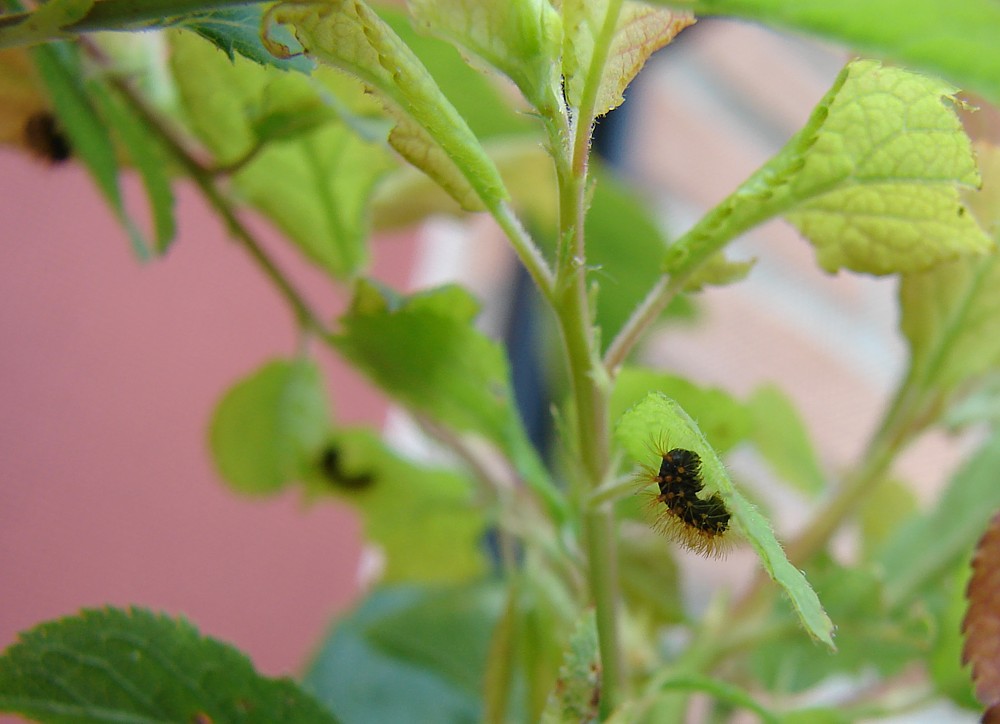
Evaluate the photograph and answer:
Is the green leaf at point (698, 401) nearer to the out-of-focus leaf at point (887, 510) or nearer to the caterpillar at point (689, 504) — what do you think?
the caterpillar at point (689, 504)

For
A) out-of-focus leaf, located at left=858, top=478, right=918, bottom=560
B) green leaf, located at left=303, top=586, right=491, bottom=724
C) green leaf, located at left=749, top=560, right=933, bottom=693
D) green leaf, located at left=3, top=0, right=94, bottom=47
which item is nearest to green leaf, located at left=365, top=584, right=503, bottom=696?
green leaf, located at left=303, top=586, right=491, bottom=724

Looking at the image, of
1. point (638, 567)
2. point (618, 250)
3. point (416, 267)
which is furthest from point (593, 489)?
point (416, 267)

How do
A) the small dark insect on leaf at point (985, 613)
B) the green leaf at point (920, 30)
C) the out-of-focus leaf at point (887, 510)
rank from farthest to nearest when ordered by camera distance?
the out-of-focus leaf at point (887, 510), the small dark insect on leaf at point (985, 613), the green leaf at point (920, 30)

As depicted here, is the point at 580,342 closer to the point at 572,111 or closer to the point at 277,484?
the point at 572,111

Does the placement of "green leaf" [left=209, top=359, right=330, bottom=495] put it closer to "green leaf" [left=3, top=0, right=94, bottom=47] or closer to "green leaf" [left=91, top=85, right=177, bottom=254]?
"green leaf" [left=91, top=85, right=177, bottom=254]

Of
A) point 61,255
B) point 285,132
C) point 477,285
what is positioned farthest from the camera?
point 477,285

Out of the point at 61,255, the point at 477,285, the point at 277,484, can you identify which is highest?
the point at 61,255

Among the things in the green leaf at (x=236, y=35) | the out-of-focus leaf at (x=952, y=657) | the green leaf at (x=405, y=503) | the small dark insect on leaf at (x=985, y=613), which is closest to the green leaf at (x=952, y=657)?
the out-of-focus leaf at (x=952, y=657)

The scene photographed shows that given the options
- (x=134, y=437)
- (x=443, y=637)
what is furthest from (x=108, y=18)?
(x=134, y=437)
